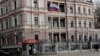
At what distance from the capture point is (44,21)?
5962 cm

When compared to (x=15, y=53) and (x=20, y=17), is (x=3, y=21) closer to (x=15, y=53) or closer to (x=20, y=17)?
(x=20, y=17)

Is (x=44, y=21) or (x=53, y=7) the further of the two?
(x=53, y=7)

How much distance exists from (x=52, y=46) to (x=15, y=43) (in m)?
12.1

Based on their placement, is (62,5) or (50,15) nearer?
(50,15)

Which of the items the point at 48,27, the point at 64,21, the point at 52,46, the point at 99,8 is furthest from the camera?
the point at 99,8

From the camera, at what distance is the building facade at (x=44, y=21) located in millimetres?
56656

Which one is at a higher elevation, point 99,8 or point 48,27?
point 99,8

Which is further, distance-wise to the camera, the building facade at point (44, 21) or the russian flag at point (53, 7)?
the russian flag at point (53, 7)

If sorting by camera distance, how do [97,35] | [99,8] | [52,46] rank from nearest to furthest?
[52,46] < [97,35] < [99,8]

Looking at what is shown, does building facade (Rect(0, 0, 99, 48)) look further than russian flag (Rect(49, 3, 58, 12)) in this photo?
No

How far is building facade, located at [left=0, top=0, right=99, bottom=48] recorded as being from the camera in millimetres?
56656

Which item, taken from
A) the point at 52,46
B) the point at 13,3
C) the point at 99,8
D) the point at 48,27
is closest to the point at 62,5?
the point at 48,27

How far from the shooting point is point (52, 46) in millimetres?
49969

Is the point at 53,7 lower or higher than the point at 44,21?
higher
